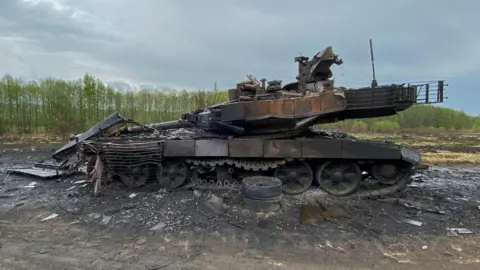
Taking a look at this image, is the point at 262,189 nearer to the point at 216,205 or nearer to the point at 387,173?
the point at 216,205

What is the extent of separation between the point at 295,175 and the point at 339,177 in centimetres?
108

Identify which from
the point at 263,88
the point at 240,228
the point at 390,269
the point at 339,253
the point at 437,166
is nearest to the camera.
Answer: the point at 390,269

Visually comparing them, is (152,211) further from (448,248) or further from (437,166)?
(437,166)

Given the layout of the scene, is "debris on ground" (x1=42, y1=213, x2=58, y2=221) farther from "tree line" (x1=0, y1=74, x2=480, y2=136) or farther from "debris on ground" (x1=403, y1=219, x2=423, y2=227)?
"tree line" (x1=0, y1=74, x2=480, y2=136)

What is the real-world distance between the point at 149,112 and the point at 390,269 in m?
26.2

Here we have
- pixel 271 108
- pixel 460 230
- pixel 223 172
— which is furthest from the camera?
pixel 223 172

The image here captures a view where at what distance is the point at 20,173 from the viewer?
10469mm

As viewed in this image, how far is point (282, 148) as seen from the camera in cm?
776

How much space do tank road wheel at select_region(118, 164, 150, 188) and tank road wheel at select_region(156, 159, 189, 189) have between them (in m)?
0.35

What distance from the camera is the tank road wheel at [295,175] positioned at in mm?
8062

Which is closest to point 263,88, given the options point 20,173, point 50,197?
point 50,197

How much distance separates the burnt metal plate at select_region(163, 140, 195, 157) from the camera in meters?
8.04

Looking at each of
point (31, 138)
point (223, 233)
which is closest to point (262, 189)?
point (223, 233)

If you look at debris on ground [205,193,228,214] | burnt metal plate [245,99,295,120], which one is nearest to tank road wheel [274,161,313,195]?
burnt metal plate [245,99,295,120]
